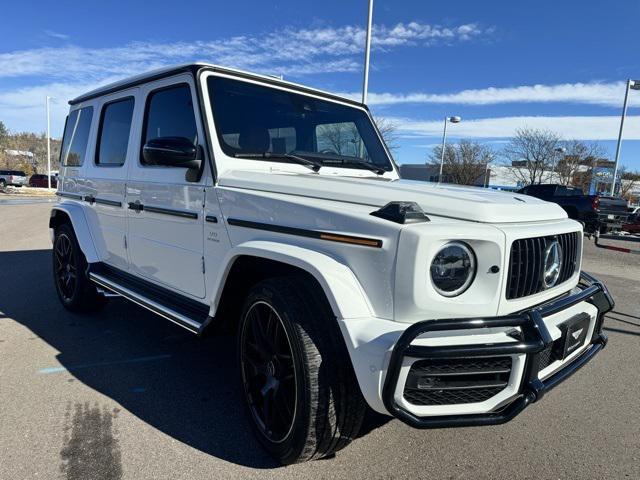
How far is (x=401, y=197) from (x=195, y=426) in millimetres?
1830

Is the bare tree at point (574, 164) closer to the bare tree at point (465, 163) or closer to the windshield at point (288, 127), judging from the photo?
the bare tree at point (465, 163)

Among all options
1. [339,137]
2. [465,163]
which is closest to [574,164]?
[465,163]

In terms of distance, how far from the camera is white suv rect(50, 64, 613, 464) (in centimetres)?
207

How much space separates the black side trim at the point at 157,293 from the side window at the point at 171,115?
0.97 metres

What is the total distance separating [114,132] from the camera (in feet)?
14.2

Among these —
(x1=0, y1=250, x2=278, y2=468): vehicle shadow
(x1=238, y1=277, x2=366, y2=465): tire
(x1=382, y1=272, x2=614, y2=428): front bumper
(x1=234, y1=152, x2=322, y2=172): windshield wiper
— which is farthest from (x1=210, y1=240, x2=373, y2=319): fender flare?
(x1=0, y1=250, x2=278, y2=468): vehicle shadow

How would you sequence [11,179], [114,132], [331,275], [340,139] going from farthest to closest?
1. [11,179]
2. [114,132]
3. [340,139]
4. [331,275]

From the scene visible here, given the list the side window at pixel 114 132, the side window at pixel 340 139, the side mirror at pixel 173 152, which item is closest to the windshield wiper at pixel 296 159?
the side window at pixel 340 139

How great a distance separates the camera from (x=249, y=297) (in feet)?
8.71

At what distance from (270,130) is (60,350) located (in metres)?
2.60

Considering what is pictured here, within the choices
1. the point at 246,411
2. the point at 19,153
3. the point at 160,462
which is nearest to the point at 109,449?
the point at 160,462

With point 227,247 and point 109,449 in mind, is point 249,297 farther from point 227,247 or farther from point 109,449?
point 109,449

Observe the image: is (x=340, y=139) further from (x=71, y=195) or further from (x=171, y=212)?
(x=71, y=195)

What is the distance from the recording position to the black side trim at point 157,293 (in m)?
3.17
